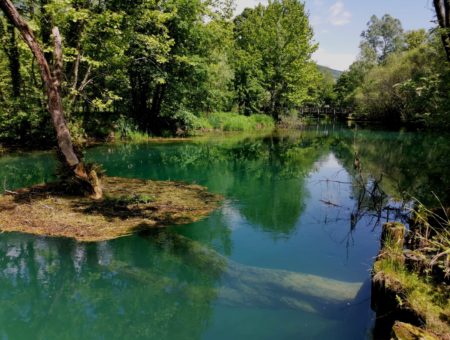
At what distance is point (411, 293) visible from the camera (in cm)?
470

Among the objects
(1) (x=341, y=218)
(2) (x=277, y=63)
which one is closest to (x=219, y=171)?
(1) (x=341, y=218)

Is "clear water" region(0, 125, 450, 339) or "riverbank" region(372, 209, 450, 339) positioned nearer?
"riverbank" region(372, 209, 450, 339)

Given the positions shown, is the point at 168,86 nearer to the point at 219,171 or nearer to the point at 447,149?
the point at 219,171

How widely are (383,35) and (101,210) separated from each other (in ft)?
248

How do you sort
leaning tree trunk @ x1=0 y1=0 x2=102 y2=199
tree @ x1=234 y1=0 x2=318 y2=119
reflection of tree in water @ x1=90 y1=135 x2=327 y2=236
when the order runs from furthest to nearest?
tree @ x1=234 y1=0 x2=318 y2=119 → reflection of tree in water @ x1=90 y1=135 x2=327 y2=236 → leaning tree trunk @ x1=0 y1=0 x2=102 y2=199

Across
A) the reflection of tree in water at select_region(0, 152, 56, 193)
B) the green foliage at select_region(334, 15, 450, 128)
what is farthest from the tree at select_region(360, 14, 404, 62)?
the reflection of tree in water at select_region(0, 152, 56, 193)

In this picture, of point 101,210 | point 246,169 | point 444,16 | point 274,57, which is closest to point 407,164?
point 246,169

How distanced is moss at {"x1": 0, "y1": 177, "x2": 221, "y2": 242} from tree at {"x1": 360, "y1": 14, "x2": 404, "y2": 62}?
66.9 metres

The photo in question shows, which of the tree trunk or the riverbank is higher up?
the tree trunk

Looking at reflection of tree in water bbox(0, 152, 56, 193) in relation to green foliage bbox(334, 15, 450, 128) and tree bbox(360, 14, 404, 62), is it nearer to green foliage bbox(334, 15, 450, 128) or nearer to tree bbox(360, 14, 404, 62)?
green foliage bbox(334, 15, 450, 128)

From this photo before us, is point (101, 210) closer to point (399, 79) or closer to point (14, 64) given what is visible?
point (14, 64)

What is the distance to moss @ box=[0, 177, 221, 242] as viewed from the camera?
912 centimetres

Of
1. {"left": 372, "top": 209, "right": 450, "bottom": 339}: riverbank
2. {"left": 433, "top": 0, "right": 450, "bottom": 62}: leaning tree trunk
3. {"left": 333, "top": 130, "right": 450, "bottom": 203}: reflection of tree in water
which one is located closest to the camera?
{"left": 372, "top": 209, "right": 450, "bottom": 339}: riverbank

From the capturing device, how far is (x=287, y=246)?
907 cm
